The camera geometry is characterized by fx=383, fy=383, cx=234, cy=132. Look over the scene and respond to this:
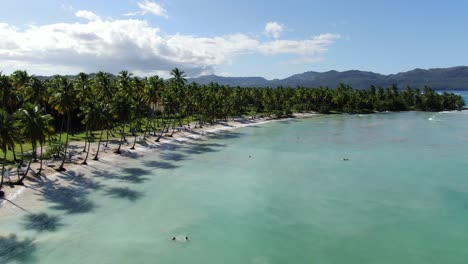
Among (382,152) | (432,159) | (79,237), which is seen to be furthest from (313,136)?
(79,237)

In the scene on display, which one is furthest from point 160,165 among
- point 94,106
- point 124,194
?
point 124,194

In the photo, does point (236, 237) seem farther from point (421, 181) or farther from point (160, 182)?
Answer: point (421, 181)

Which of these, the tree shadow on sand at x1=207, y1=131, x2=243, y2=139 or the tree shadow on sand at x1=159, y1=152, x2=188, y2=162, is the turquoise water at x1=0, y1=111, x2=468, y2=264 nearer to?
the tree shadow on sand at x1=159, y1=152, x2=188, y2=162

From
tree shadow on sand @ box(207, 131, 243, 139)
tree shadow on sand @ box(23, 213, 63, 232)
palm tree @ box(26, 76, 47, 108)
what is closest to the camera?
tree shadow on sand @ box(23, 213, 63, 232)

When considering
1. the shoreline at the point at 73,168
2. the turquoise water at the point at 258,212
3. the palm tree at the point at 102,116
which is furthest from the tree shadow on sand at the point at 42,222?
the palm tree at the point at 102,116

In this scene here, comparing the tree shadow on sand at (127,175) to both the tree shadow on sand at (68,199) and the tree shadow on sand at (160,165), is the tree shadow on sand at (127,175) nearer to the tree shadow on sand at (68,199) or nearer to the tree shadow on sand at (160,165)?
the tree shadow on sand at (160,165)

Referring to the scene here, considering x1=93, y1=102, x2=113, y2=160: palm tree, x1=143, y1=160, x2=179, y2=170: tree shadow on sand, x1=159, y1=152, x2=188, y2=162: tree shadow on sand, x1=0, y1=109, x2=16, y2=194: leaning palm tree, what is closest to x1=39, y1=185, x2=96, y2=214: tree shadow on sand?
x1=0, y1=109, x2=16, y2=194: leaning palm tree

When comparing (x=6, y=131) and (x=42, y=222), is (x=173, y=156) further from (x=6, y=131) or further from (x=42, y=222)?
(x=42, y=222)
